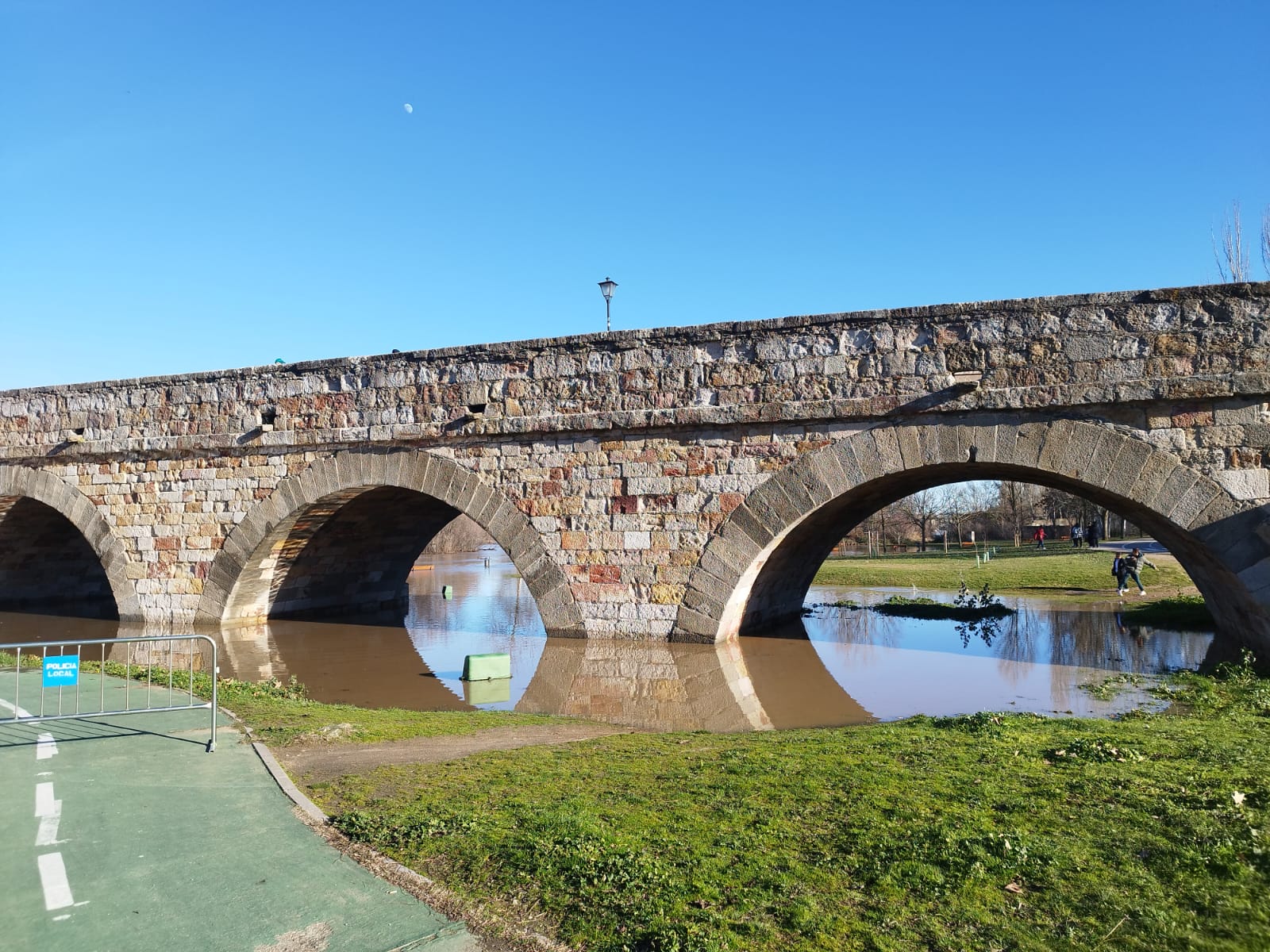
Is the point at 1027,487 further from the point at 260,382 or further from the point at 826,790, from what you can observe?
the point at 826,790

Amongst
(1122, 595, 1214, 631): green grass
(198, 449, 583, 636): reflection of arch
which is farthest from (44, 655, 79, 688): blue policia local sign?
(1122, 595, 1214, 631): green grass

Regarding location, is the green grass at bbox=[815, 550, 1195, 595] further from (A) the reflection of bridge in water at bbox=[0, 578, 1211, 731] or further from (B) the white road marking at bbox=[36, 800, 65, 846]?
(B) the white road marking at bbox=[36, 800, 65, 846]

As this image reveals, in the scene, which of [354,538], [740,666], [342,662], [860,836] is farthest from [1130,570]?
[860,836]

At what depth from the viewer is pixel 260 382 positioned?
1279 centimetres

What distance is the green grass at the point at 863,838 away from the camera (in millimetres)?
3086

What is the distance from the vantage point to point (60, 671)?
5.98 meters

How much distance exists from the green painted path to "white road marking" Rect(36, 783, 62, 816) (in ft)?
0.04

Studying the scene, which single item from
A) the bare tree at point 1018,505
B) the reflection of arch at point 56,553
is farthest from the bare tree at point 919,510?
the reflection of arch at point 56,553

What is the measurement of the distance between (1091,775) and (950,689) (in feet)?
13.9

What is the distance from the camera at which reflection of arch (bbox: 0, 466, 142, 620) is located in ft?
45.2

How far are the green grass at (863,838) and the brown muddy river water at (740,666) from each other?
2.17 m

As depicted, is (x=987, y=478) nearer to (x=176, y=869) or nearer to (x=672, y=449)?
(x=672, y=449)

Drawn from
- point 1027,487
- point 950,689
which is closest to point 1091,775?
point 950,689

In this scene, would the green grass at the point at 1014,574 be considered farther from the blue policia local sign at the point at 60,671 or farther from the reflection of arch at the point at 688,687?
the blue policia local sign at the point at 60,671
